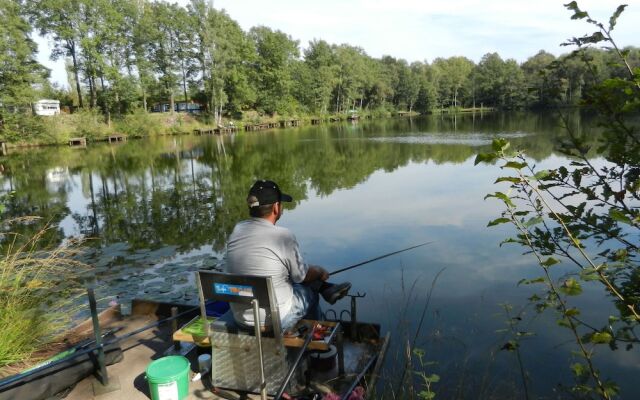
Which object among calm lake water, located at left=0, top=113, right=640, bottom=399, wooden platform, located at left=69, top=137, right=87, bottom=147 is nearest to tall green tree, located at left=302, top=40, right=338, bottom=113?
wooden platform, located at left=69, top=137, right=87, bottom=147

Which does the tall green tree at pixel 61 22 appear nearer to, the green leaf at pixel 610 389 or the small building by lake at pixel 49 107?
the small building by lake at pixel 49 107

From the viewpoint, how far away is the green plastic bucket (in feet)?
11.2

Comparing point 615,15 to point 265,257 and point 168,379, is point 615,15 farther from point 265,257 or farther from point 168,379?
point 168,379

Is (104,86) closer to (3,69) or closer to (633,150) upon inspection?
(3,69)

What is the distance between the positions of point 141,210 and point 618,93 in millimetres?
13258

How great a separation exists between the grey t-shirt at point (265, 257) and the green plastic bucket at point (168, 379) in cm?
59

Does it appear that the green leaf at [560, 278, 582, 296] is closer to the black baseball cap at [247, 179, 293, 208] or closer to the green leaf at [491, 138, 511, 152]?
the green leaf at [491, 138, 511, 152]

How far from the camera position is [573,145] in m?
2.18

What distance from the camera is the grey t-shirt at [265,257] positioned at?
3.47 metres

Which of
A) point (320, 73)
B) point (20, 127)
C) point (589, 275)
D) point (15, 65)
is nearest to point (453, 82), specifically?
point (320, 73)

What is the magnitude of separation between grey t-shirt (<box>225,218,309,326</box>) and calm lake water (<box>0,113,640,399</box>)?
120cm

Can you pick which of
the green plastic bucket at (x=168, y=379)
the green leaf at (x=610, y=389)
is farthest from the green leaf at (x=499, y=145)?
the green plastic bucket at (x=168, y=379)

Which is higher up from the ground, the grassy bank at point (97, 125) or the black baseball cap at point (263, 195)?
the grassy bank at point (97, 125)

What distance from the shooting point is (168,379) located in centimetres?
340
